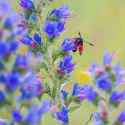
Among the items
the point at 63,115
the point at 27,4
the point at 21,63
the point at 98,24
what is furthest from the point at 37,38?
the point at 98,24

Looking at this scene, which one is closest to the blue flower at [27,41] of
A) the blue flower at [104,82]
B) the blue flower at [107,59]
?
the blue flower at [107,59]

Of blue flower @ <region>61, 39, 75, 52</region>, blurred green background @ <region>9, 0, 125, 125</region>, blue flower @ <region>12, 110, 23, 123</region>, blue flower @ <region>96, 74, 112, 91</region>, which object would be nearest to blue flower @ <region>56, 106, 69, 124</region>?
blue flower @ <region>61, 39, 75, 52</region>

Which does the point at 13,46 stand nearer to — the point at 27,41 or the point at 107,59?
the point at 107,59

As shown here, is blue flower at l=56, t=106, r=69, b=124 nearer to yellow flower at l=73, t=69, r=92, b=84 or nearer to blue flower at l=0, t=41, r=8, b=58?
yellow flower at l=73, t=69, r=92, b=84

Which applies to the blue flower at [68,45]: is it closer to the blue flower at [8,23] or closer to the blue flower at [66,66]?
the blue flower at [66,66]

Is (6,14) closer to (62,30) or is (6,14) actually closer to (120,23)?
(62,30)
